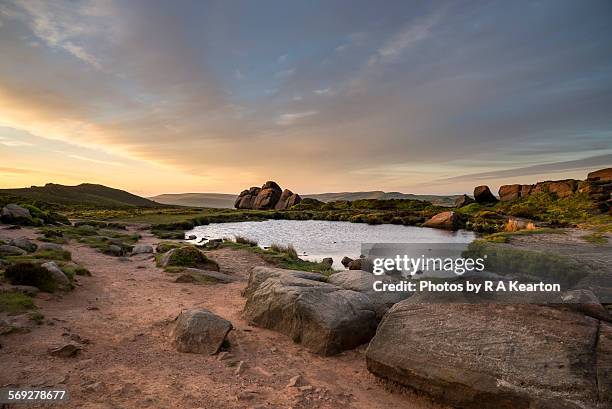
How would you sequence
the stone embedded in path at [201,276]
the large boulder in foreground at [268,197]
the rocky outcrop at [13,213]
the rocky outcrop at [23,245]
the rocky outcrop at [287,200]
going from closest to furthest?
the stone embedded in path at [201,276]
the rocky outcrop at [23,245]
the rocky outcrop at [13,213]
the rocky outcrop at [287,200]
the large boulder in foreground at [268,197]

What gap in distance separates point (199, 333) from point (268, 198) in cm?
13032

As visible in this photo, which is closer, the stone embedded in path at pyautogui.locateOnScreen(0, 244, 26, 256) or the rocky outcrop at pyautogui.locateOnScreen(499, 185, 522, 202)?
the stone embedded in path at pyautogui.locateOnScreen(0, 244, 26, 256)

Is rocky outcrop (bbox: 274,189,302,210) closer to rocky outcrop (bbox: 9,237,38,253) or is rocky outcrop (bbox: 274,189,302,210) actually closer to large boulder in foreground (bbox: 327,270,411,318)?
rocky outcrop (bbox: 9,237,38,253)

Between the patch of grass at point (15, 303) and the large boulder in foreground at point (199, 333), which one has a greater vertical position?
the patch of grass at point (15, 303)

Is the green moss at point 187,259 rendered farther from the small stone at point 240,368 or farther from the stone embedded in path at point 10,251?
the small stone at point 240,368

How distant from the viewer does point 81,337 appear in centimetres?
942

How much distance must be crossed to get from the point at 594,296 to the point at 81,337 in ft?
39.9

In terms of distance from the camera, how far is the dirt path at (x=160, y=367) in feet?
22.8

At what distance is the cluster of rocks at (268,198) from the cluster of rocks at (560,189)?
64.5 metres

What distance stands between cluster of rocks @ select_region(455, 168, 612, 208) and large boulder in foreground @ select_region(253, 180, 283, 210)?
72.3 m

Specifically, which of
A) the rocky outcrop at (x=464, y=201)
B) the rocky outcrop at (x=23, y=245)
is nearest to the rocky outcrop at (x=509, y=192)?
the rocky outcrop at (x=464, y=201)

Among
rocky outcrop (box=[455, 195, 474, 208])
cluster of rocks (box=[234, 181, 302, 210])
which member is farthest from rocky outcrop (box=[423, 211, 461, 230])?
cluster of rocks (box=[234, 181, 302, 210])

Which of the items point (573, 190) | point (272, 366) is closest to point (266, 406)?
point (272, 366)

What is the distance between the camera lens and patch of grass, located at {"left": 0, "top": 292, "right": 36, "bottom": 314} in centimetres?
1009
